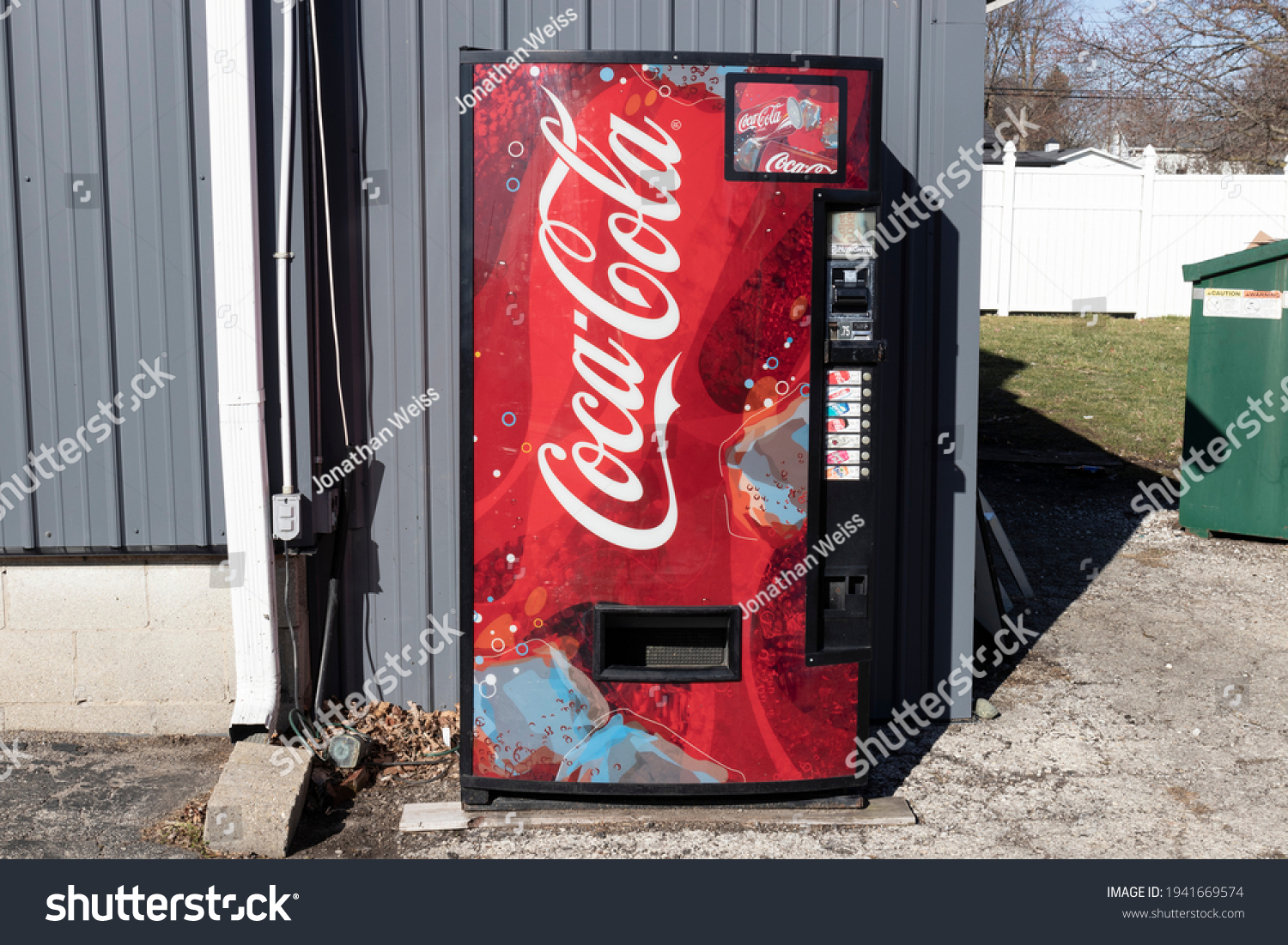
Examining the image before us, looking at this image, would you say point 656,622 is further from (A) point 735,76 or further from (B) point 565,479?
(A) point 735,76

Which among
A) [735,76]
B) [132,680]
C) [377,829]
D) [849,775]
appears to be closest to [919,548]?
[849,775]

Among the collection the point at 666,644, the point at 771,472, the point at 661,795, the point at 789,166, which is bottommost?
the point at 661,795

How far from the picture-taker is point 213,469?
4.29 m

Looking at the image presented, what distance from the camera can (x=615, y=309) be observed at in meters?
3.61

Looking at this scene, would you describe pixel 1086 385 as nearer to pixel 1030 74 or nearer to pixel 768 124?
pixel 768 124

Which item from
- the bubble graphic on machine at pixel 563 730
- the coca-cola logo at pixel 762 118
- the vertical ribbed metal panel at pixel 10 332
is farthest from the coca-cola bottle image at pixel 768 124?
the vertical ribbed metal panel at pixel 10 332

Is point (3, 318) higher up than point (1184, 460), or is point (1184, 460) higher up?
point (3, 318)

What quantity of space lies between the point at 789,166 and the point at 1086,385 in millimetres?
10086

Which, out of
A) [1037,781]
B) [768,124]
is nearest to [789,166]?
[768,124]

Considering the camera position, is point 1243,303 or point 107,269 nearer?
point 107,269

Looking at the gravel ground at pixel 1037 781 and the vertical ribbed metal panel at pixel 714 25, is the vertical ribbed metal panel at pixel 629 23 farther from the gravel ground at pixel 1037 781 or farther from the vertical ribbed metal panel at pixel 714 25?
the gravel ground at pixel 1037 781

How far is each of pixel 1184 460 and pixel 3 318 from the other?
283 inches

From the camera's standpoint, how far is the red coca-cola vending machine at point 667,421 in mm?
3557

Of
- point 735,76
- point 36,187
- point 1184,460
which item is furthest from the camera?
point 1184,460
